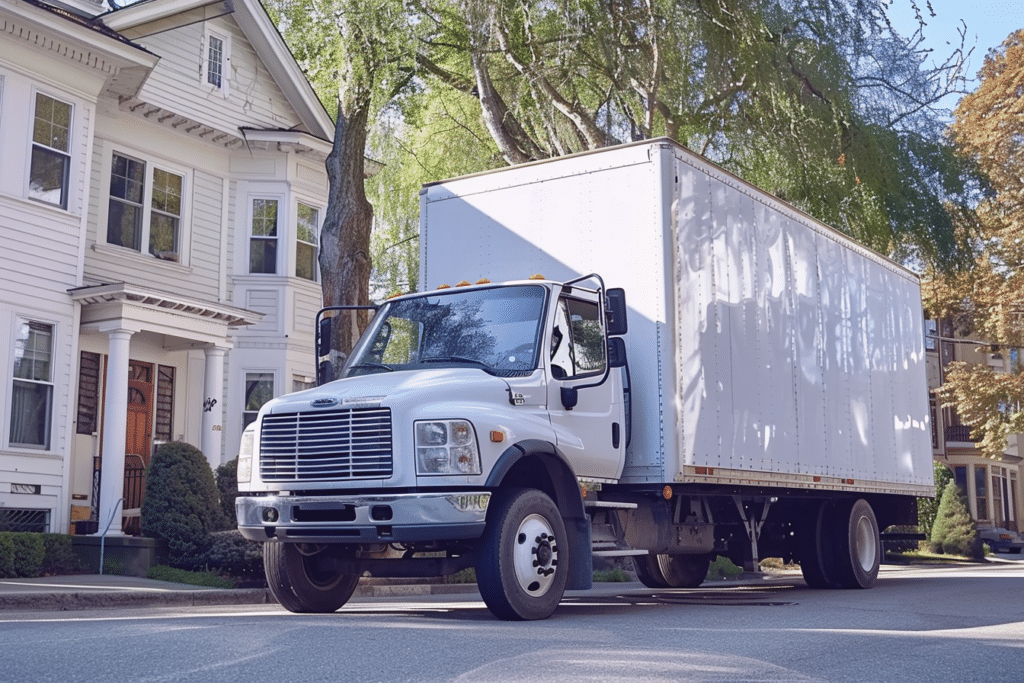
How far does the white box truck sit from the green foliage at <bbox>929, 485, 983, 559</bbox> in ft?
69.7

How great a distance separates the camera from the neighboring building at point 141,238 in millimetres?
18172

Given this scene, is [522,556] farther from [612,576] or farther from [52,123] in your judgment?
[52,123]

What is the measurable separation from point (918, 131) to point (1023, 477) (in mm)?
39399

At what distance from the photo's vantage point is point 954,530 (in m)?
34.2

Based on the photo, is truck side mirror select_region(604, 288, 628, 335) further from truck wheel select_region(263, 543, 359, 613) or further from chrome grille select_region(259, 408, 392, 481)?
truck wheel select_region(263, 543, 359, 613)

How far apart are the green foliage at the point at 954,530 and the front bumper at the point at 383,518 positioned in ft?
92.7

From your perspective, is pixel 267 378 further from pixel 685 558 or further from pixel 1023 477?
pixel 1023 477

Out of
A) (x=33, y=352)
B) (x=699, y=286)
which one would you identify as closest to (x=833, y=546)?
(x=699, y=286)

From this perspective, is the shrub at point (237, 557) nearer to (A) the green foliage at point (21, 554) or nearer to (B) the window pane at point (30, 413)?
(A) the green foliage at point (21, 554)

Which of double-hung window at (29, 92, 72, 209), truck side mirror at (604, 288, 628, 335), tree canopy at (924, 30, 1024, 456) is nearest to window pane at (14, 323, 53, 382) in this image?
double-hung window at (29, 92, 72, 209)

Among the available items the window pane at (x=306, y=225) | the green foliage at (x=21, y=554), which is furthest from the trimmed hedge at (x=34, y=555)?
the window pane at (x=306, y=225)

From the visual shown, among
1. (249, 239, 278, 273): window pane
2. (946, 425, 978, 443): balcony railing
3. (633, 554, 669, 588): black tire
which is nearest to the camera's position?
(633, 554, 669, 588): black tire

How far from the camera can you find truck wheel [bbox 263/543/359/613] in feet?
32.5

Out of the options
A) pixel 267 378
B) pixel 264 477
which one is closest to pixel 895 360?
pixel 264 477
